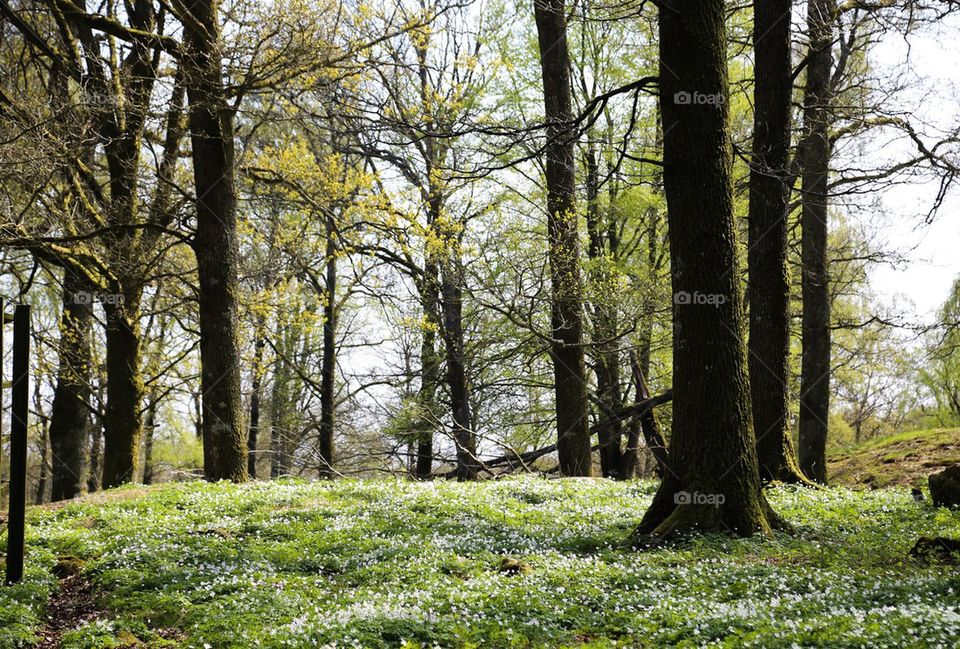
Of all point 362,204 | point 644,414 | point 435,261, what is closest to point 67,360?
point 362,204

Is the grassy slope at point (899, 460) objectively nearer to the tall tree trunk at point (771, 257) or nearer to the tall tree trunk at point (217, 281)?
the tall tree trunk at point (771, 257)

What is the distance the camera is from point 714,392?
9164 mm

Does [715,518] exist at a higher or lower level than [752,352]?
lower

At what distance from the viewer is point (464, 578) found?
793 cm

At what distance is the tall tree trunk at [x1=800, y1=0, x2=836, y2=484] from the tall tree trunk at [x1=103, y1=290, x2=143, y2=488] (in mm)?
16570

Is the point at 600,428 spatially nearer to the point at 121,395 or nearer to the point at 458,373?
the point at 458,373

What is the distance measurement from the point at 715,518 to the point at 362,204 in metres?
15.1

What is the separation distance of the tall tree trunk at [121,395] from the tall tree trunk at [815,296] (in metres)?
16.6

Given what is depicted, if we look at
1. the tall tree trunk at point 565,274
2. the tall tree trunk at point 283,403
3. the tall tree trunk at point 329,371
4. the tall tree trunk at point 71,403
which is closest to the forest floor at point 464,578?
the tall tree trunk at point 565,274

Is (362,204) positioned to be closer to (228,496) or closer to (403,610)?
→ (228,496)

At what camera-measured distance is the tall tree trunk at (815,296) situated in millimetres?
16438

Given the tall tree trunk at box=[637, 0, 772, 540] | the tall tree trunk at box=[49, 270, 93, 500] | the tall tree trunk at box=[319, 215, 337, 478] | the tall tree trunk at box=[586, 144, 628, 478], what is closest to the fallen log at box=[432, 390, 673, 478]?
the tall tree trunk at box=[586, 144, 628, 478]

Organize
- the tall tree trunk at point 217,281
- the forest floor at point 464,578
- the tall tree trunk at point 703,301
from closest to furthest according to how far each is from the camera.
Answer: the forest floor at point 464,578 → the tall tree trunk at point 703,301 → the tall tree trunk at point 217,281

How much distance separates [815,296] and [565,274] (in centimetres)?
628
